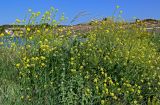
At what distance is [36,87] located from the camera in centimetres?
727

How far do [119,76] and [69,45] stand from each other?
1290 mm

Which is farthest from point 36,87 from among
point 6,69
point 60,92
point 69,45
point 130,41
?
point 130,41

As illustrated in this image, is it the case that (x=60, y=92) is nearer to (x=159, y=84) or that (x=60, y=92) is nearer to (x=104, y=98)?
(x=104, y=98)

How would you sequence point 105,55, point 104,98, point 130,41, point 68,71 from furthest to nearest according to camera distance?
point 130,41 → point 105,55 → point 68,71 → point 104,98

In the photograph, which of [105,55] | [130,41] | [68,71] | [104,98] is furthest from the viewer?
[130,41]

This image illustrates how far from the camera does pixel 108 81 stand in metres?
7.54

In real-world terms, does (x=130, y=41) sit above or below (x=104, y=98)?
above

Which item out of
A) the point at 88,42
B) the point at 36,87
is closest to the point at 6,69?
the point at 36,87

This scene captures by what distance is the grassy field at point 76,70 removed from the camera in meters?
7.07

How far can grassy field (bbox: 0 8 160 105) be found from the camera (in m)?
7.07

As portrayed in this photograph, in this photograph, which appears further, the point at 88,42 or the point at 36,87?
the point at 88,42

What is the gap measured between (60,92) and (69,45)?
63.8 inches

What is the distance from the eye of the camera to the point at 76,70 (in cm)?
779

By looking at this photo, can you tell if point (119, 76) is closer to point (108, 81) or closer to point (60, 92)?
point (108, 81)
